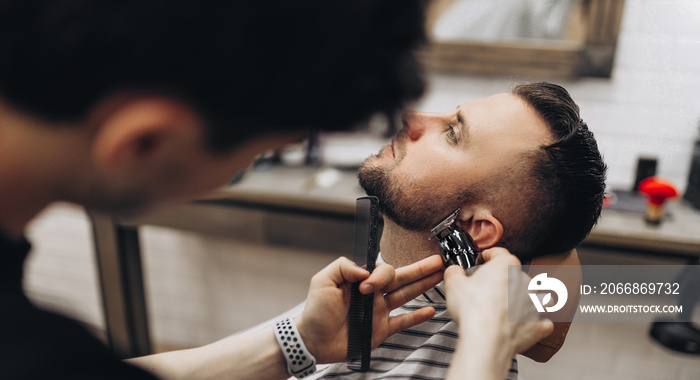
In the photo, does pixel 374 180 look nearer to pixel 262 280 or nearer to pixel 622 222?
pixel 622 222

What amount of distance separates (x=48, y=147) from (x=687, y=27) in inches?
88.9

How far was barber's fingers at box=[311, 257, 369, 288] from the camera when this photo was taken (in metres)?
1.05

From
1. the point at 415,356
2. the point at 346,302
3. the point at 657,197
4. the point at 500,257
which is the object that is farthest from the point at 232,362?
the point at 657,197

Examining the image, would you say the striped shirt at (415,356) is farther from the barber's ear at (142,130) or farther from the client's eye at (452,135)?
the barber's ear at (142,130)

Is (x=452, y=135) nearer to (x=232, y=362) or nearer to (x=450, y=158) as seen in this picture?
(x=450, y=158)

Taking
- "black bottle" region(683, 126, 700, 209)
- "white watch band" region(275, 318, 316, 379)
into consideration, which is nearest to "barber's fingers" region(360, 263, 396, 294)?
"white watch band" region(275, 318, 316, 379)

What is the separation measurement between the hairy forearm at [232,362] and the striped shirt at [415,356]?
0.44ft

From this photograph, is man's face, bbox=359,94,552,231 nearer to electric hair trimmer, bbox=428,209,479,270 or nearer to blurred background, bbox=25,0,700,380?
electric hair trimmer, bbox=428,209,479,270

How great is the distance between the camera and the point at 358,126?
0.53 meters

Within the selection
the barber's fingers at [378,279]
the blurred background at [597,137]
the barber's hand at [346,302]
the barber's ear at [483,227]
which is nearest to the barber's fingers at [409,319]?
the barber's hand at [346,302]

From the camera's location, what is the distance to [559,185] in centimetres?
119

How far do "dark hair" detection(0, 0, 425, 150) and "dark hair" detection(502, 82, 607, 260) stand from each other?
0.79 meters

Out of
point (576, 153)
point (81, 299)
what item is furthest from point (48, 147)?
point (81, 299)

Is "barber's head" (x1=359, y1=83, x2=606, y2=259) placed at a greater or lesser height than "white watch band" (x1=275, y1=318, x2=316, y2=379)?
greater
